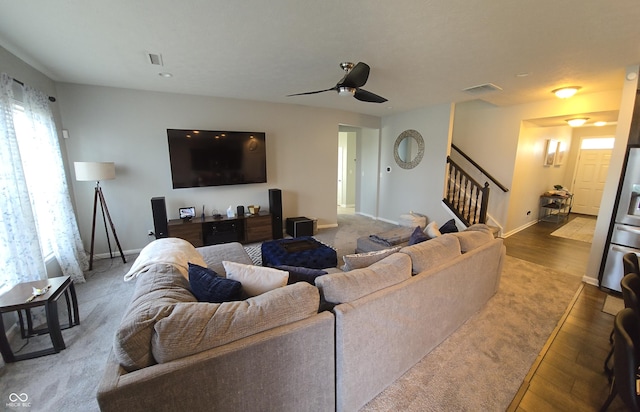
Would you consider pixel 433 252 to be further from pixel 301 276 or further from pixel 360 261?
pixel 301 276

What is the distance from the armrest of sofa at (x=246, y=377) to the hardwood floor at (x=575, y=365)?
51.5 inches

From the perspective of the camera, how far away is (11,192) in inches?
88.7

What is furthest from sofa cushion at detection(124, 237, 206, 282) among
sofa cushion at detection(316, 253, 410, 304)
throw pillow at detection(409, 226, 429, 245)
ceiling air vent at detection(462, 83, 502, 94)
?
ceiling air vent at detection(462, 83, 502, 94)

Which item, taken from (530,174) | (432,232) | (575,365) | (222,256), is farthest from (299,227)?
(530,174)

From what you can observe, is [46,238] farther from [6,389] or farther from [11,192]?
[6,389]

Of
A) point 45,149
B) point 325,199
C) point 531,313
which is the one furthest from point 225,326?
point 325,199

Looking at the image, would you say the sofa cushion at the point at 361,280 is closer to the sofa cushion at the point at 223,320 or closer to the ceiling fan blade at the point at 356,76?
the sofa cushion at the point at 223,320

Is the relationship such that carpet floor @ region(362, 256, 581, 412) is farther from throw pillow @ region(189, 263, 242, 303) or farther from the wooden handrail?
the wooden handrail

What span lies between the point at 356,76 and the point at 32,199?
3817 millimetres

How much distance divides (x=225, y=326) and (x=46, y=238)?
3412 mm

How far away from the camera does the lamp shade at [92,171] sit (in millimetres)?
3316

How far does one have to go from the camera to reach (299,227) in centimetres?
484

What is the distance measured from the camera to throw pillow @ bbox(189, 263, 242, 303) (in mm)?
1424

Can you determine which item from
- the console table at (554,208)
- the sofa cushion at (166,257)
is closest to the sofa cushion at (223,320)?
the sofa cushion at (166,257)
